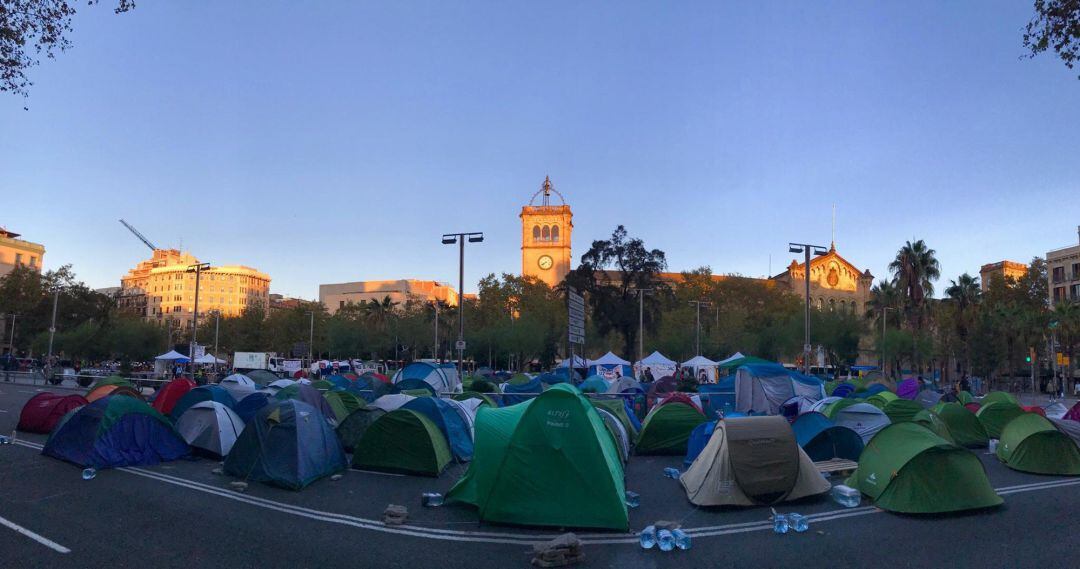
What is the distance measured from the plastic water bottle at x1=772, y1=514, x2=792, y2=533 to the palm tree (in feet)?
150

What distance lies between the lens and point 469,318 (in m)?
67.6

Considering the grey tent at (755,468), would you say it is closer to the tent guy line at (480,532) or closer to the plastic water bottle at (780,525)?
the tent guy line at (480,532)

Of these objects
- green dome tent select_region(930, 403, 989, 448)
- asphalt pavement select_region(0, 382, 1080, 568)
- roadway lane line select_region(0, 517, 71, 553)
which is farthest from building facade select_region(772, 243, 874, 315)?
roadway lane line select_region(0, 517, 71, 553)

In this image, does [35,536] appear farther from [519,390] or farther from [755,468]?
[519,390]

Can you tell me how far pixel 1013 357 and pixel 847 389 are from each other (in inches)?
1358

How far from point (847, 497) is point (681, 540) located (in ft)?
11.6

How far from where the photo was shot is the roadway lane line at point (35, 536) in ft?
26.1

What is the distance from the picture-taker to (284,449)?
11703 mm

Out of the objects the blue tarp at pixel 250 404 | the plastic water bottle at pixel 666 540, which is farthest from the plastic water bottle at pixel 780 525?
the blue tarp at pixel 250 404

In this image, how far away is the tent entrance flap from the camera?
1031 cm

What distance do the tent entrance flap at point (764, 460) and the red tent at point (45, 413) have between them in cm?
1588

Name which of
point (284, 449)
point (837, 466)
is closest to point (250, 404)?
point (284, 449)

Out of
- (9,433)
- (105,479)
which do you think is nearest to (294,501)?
(105,479)

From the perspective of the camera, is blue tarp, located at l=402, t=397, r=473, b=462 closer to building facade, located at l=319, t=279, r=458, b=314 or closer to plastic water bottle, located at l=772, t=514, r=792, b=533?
plastic water bottle, located at l=772, t=514, r=792, b=533
